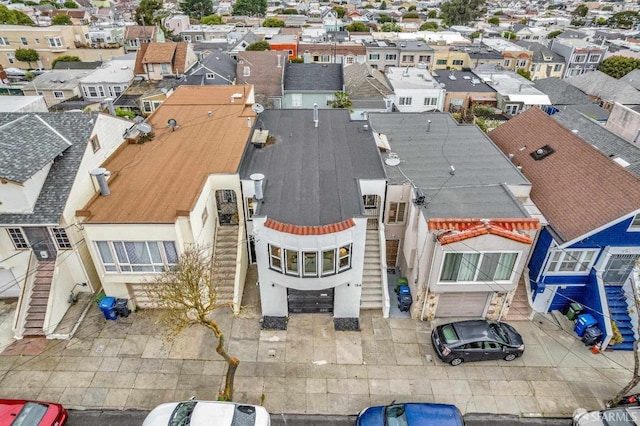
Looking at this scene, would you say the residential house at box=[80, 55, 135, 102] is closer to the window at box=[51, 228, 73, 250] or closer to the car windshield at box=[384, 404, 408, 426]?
the window at box=[51, 228, 73, 250]

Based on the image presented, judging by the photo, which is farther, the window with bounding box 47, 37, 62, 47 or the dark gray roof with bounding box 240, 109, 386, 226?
the window with bounding box 47, 37, 62, 47

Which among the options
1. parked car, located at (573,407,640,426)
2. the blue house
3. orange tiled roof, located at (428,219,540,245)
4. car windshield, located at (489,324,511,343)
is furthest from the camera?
the blue house

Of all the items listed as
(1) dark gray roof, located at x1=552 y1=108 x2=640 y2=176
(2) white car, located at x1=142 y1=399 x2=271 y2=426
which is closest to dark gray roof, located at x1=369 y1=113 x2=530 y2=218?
(1) dark gray roof, located at x1=552 y1=108 x2=640 y2=176

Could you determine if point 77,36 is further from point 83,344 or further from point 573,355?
point 573,355

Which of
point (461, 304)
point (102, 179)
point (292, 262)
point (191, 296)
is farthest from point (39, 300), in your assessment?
point (461, 304)

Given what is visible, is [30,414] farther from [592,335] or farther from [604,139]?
[604,139]

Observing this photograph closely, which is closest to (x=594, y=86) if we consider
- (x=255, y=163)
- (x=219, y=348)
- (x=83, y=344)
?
(x=255, y=163)
